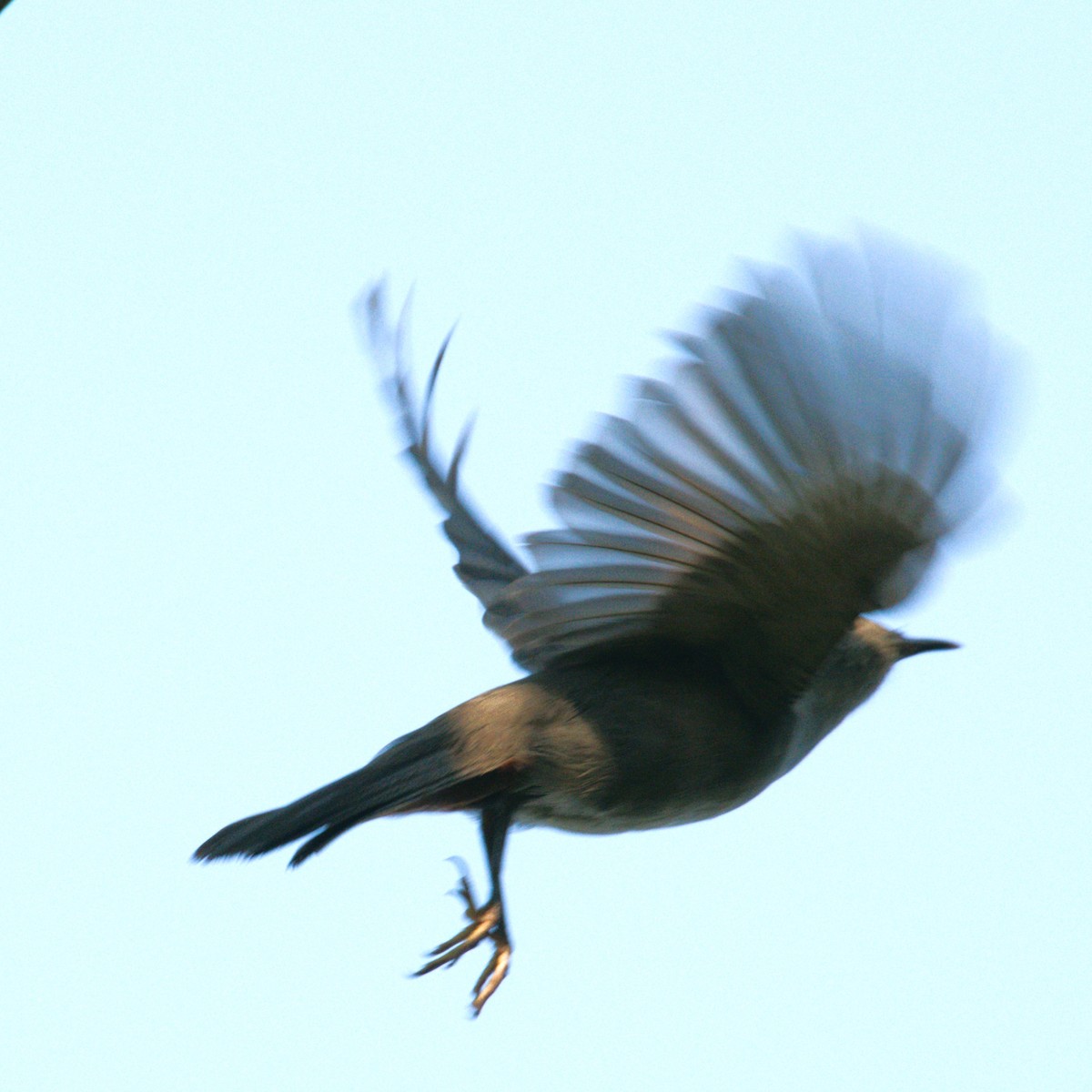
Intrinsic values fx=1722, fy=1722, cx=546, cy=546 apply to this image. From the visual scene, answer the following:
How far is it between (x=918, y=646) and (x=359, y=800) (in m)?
2.10

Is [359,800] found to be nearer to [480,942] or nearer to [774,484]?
[480,942]

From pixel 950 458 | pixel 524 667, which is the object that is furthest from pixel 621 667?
pixel 950 458

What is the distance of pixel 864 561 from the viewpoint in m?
4.19

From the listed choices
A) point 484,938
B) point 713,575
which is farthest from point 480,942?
point 713,575

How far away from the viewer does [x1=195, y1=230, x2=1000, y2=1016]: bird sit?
367 centimetres

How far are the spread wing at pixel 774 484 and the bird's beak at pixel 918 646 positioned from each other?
2.91ft

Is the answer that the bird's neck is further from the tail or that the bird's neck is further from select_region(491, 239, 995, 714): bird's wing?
the tail

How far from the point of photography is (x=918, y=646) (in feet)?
18.1

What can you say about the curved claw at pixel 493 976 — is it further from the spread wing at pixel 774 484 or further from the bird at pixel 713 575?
the spread wing at pixel 774 484

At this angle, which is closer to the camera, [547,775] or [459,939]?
[459,939]

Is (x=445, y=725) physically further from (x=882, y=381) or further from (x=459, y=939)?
(x=882, y=381)

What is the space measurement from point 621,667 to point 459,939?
907mm

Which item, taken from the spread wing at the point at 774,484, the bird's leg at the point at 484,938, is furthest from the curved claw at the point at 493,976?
the spread wing at the point at 774,484

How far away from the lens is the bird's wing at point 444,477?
524cm
